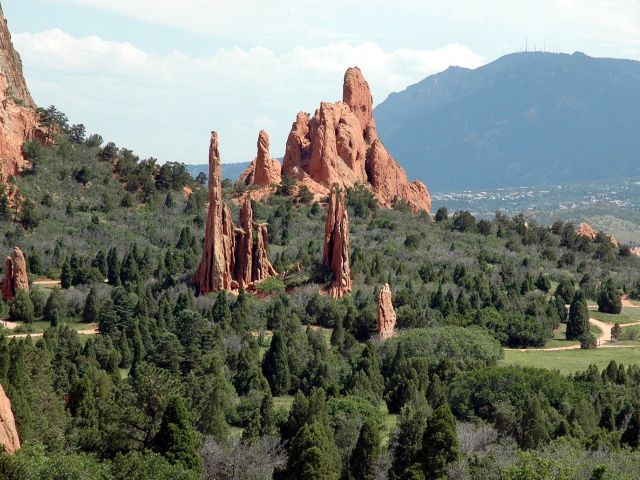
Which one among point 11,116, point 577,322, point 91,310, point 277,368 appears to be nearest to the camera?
point 277,368

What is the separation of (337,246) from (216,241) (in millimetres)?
7474

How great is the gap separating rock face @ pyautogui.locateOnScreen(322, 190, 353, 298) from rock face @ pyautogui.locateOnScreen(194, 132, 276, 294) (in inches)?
154

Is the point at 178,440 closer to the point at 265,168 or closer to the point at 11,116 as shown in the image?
the point at 11,116

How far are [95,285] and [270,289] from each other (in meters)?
10.3

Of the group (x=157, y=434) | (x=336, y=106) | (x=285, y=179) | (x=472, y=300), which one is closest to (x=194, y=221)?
(x=285, y=179)

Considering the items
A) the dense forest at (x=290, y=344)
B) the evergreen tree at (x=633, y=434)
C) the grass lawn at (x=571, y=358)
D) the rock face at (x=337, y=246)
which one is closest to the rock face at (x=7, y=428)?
the dense forest at (x=290, y=344)

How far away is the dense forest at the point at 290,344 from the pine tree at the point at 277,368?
0.32 feet

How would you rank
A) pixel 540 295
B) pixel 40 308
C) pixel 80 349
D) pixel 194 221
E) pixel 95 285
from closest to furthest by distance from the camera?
pixel 80 349 < pixel 40 308 < pixel 95 285 < pixel 540 295 < pixel 194 221

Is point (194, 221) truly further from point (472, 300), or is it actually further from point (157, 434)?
point (157, 434)

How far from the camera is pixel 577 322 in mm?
79438

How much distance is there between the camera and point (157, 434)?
142 feet

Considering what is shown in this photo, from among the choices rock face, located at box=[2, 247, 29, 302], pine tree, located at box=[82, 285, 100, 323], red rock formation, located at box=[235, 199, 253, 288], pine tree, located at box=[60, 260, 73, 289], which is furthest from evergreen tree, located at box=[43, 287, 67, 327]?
red rock formation, located at box=[235, 199, 253, 288]

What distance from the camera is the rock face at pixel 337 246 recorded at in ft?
269

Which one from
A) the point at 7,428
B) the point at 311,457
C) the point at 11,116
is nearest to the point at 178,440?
the point at 311,457
